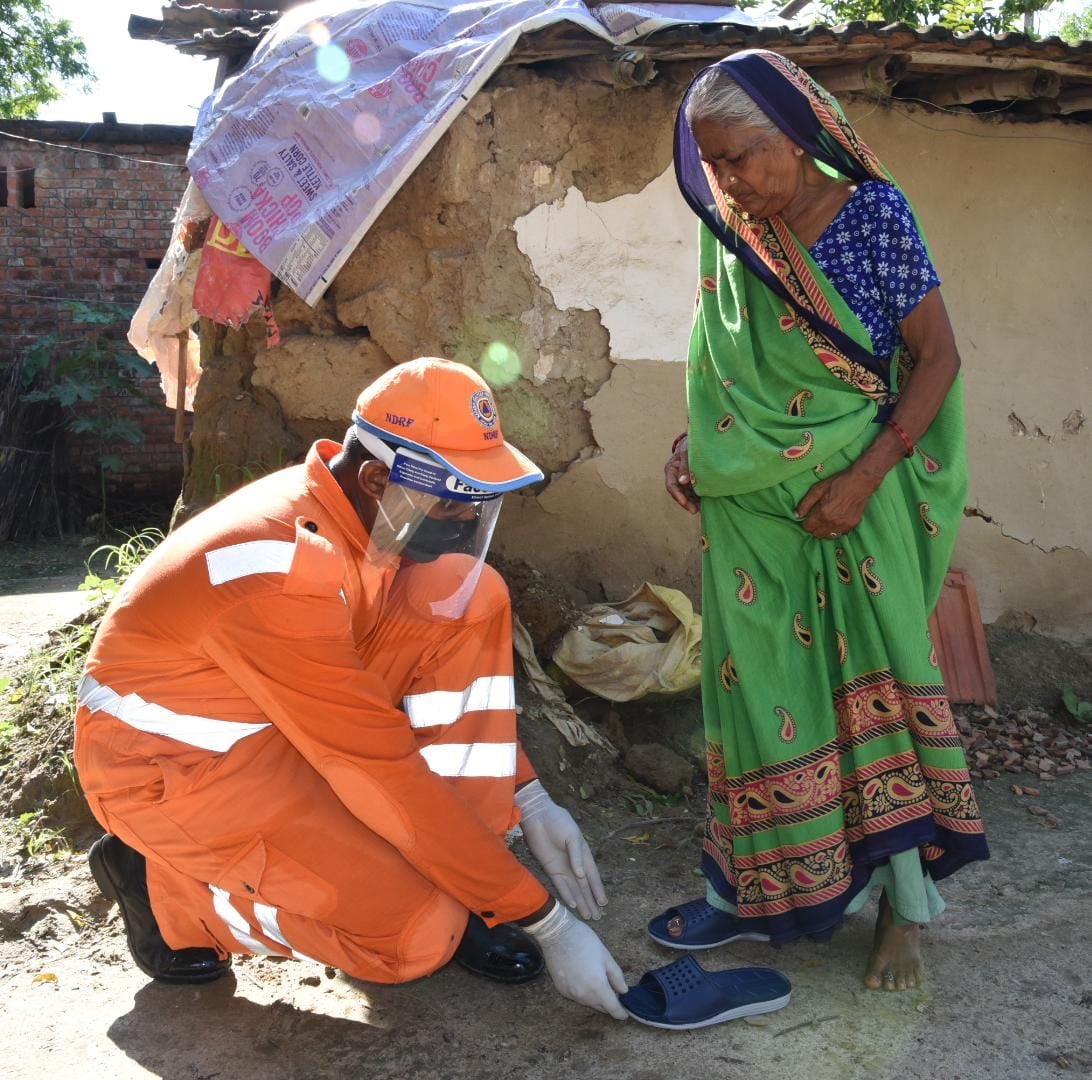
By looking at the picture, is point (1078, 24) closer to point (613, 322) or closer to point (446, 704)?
point (613, 322)

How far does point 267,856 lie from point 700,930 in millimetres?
1011

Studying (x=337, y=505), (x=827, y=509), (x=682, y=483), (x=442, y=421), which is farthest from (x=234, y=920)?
(x=827, y=509)

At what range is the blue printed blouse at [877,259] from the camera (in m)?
2.34

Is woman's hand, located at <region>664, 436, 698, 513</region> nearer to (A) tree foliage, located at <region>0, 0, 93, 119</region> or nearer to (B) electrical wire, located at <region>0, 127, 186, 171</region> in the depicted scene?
(B) electrical wire, located at <region>0, 127, 186, 171</region>

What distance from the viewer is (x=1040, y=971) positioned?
2.53 m

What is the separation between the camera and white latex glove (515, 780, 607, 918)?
8.52ft

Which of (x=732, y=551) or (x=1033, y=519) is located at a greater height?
(x=732, y=551)

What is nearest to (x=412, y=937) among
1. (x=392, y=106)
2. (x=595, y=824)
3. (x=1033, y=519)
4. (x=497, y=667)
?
(x=497, y=667)

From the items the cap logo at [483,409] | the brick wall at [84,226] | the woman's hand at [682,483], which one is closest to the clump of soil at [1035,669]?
the woman's hand at [682,483]

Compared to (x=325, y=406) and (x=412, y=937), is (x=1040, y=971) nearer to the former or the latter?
(x=412, y=937)

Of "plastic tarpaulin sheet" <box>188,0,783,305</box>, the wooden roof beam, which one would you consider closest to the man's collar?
"plastic tarpaulin sheet" <box>188,0,783,305</box>

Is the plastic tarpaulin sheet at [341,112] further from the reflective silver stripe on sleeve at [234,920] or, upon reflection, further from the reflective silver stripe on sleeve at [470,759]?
the reflective silver stripe on sleeve at [234,920]

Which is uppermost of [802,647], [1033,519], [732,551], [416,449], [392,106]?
[392,106]

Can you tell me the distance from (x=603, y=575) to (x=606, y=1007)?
2.22m
